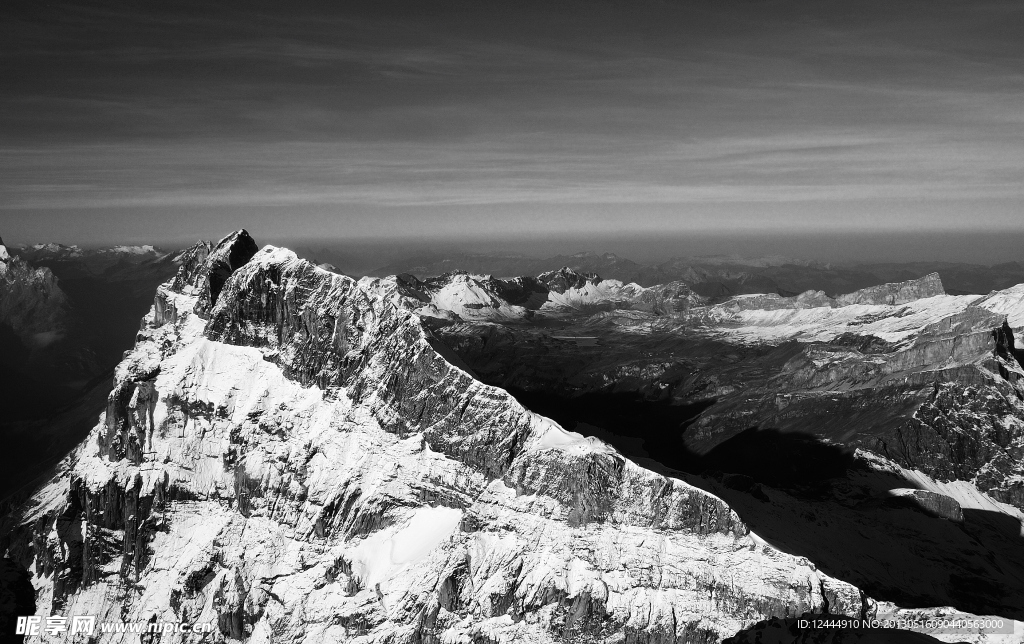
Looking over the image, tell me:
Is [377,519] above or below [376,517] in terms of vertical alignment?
below

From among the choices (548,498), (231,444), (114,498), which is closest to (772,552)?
(548,498)

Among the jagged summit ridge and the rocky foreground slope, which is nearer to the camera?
the rocky foreground slope

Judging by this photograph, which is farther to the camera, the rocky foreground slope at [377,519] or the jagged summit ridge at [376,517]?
the jagged summit ridge at [376,517]

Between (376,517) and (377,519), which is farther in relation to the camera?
(376,517)

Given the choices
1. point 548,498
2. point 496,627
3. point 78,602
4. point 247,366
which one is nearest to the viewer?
point 496,627

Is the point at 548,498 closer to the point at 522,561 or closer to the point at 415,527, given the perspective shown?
the point at 522,561
